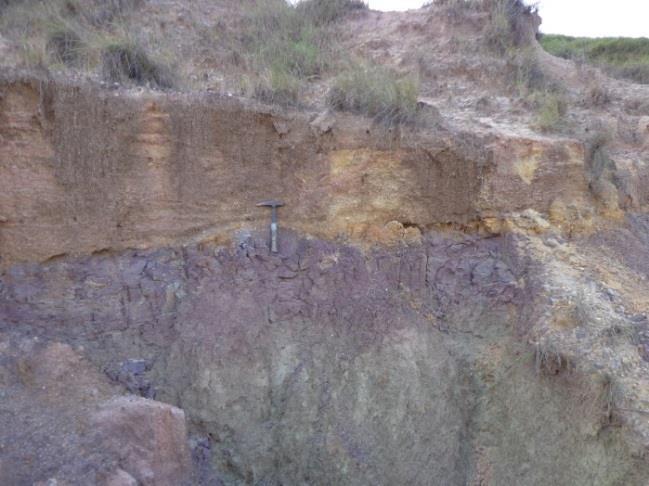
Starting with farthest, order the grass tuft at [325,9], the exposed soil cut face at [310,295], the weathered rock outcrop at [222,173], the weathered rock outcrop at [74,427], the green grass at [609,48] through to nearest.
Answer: the green grass at [609,48], the grass tuft at [325,9], the weathered rock outcrop at [222,173], the exposed soil cut face at [310,295], the weathered rock outcrop at [74,427]

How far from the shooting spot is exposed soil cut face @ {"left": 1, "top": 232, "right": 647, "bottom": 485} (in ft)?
15.9

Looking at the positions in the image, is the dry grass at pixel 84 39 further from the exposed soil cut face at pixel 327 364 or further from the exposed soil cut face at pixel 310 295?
the exposed soil cut face at pixel 327 364

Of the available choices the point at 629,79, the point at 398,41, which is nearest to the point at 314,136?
the point at 398,41

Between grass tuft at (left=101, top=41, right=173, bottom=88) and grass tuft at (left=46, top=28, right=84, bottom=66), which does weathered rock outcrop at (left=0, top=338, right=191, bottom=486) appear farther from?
grass tuft at (left=46, top=28, right=84, bottom=66)

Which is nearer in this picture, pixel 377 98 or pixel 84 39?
pixel 377 98

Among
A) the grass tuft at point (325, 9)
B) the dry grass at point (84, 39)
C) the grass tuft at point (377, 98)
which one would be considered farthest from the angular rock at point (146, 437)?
the grass tuft at point (325, 9)

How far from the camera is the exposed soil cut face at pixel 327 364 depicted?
190 inches

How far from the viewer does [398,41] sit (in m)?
8.43

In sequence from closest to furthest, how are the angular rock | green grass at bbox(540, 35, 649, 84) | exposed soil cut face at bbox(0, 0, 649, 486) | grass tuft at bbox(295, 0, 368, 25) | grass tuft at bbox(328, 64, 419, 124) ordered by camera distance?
the angular rock, exposed soil cut face at bbox(0, 0, 649, 486), grass tuft at bbox(328, 64, 419, 124), grass tuft at bbox(295, 0, 368, 25), green grass at bbox(540, 35, 649, 84)

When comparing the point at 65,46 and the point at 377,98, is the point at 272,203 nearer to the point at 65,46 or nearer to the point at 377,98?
the point at 377,98

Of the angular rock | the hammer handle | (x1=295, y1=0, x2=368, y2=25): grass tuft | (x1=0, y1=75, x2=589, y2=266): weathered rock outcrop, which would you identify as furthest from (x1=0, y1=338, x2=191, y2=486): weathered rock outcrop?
(x1=295, y1=0, x2=368, y2=25): grass tuft

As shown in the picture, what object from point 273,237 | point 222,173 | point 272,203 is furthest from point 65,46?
point 273,237

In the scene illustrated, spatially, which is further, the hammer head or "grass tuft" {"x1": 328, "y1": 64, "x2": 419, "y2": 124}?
"grass tuft" {"x1": 328, "y1": 64, "x2": 419, "y2": 124}

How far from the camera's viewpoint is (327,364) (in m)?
5.22
